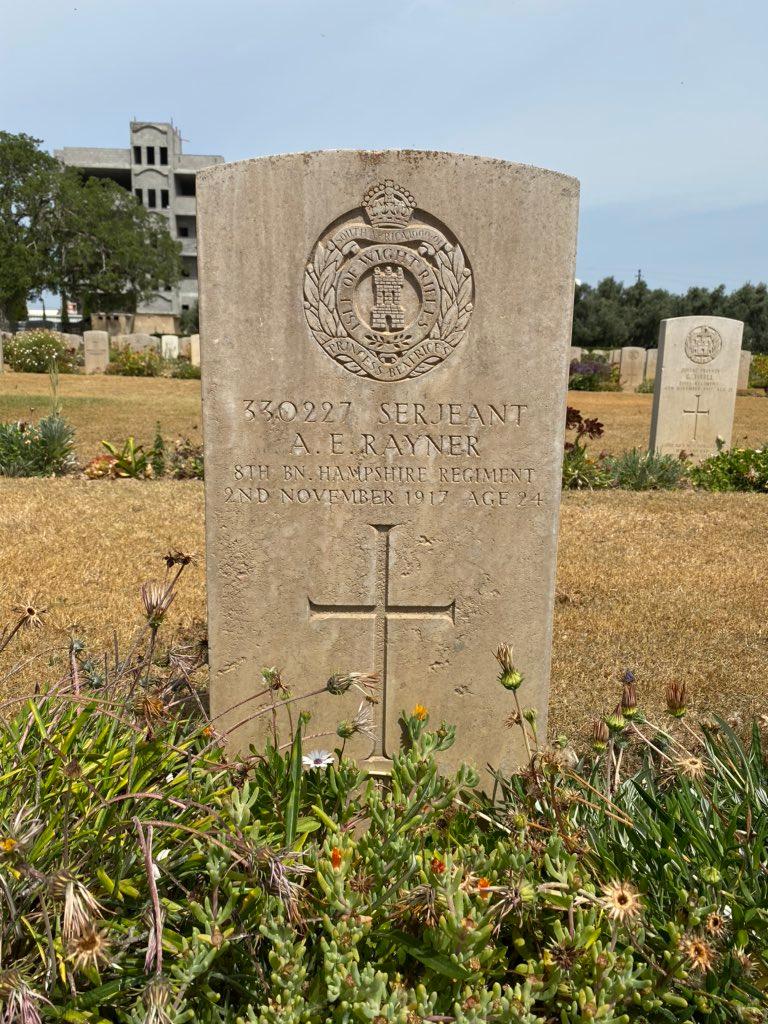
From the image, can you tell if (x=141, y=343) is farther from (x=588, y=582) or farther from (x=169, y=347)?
(x=588, y=582)

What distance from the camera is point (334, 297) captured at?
2.84m

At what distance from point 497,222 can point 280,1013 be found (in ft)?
7.86

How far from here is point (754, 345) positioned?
3928 centimetres

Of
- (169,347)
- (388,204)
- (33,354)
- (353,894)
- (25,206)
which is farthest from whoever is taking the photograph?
(25,206)

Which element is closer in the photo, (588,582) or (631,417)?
(588,582)

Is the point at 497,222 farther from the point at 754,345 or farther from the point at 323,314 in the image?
the point at 754,345

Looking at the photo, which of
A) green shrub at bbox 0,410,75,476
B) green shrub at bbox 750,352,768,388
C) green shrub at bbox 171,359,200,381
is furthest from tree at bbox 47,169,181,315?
green shrub at bbox 0,410,75,476

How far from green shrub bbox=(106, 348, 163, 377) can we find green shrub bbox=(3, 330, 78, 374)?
49.1 inches

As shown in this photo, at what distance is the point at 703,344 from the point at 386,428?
9.32 meters

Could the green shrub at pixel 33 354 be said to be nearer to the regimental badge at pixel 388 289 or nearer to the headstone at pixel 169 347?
the headstone at pixel 169 347

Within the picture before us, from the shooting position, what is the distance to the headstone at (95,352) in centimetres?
2431

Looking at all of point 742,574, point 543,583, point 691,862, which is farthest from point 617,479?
→ point 691,862

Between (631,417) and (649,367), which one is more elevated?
(649,367)

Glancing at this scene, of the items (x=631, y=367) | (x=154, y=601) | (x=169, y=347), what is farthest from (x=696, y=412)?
(x=169, y=347)
